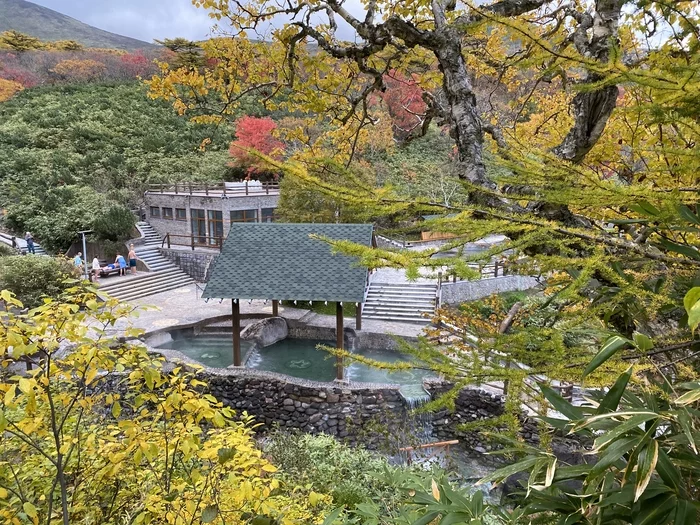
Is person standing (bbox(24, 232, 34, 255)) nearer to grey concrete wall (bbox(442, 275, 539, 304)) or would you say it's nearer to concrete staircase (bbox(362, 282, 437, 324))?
concrete staircase (bbox(362, 282, 437, 324))

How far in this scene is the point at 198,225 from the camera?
2120 cm

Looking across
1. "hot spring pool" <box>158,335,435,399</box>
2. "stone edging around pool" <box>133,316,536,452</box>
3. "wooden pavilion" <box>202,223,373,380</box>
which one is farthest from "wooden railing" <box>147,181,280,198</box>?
"stone edging around pool" <box>133,316,536,452</box>

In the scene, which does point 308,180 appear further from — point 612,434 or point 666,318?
point 666,318

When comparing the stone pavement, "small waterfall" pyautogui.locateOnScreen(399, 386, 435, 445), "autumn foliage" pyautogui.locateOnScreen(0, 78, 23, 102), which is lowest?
"small waterfall" pyautogui.locateOnScreen(399, 386, 435, 445)

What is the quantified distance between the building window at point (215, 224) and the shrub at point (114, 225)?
335 cm

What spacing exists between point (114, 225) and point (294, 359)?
11670 millimetres

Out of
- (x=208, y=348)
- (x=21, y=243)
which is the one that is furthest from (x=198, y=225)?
(x=208, y=348)

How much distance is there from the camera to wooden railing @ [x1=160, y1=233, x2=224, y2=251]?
777 inches

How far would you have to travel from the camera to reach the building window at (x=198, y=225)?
Result: 20953mm

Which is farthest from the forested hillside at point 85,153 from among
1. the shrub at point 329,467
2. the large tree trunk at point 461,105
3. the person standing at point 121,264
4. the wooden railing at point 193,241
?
the large tree trunk at point 461,105

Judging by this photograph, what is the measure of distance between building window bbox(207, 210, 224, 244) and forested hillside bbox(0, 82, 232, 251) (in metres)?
3.59

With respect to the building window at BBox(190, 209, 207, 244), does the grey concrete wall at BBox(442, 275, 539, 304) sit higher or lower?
lower

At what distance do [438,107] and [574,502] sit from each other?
10.1 feet

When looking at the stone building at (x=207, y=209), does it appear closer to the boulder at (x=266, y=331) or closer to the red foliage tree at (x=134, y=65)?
the boulder at (x=266, y=331)
